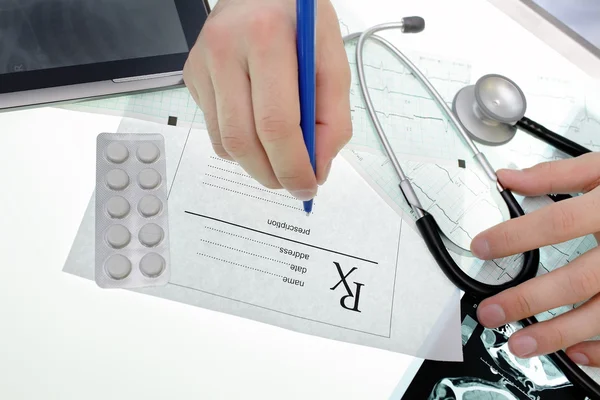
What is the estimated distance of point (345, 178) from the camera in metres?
0.66

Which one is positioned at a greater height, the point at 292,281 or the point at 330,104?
the point at 330,104

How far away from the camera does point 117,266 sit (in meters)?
0.56

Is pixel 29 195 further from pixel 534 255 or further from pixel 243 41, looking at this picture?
pixel 534 255

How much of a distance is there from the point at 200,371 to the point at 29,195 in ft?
0.90

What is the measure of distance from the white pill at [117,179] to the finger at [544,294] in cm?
43

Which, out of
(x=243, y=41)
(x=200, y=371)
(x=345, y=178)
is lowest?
(x=200, y=371)

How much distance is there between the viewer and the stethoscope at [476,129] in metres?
0.61

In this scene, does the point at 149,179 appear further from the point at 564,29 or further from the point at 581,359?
the point at 564,29

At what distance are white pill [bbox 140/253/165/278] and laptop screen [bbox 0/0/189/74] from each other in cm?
24

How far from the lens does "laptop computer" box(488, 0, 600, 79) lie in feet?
2.57

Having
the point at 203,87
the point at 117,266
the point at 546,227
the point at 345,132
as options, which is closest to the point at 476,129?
the point at 546,227

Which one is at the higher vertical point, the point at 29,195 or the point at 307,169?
the point at 307,169

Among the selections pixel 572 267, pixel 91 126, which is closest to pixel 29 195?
pixel 91 126

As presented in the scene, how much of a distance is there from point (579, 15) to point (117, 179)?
0.68m
